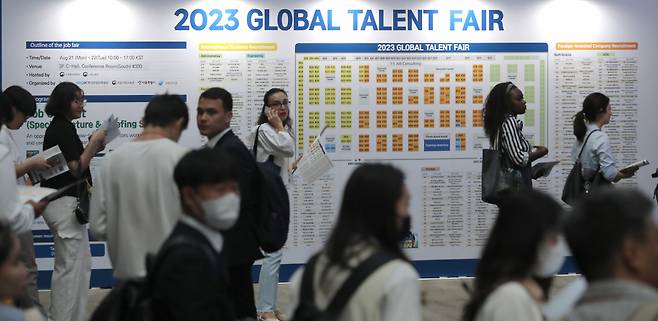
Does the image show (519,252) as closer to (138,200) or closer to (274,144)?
(138,200)

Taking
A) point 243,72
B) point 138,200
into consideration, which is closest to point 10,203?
point 138,200

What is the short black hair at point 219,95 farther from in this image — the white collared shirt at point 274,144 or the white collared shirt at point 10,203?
the white collared shirt at point 274,144

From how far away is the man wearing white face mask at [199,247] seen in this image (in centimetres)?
297

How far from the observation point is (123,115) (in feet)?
28.3

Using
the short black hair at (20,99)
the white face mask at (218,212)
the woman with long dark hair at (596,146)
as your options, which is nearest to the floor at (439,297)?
the woman with long dark hair at (596,146)

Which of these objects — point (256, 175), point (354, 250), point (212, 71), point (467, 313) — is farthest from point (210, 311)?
point (212, 71)

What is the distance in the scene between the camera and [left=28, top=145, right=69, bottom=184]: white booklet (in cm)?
639

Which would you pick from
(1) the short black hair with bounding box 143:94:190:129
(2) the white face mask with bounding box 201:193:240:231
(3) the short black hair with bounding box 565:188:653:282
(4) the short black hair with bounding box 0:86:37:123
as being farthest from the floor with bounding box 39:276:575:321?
(3) the short black hair with bounding box 565:188:653:282

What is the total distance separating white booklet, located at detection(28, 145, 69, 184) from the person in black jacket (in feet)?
4.12

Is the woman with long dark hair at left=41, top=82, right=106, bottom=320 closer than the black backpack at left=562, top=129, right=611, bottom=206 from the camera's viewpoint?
Yes

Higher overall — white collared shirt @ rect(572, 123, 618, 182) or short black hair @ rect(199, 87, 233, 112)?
short black hair @ rect(199, 87, 233, 112)

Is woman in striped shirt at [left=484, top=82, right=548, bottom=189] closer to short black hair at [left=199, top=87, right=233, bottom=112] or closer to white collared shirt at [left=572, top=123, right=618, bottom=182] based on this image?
white collared shirt at [left=572, top=123, right=618, bottom=182]

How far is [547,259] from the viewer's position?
9.57 feet

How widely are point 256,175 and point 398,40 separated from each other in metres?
3.59
